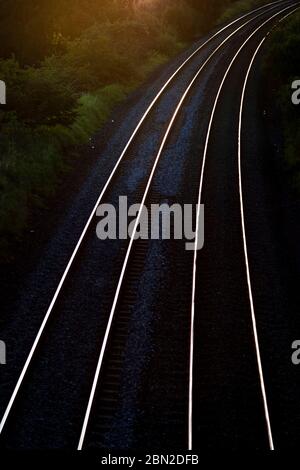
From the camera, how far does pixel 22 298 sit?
11.5 m

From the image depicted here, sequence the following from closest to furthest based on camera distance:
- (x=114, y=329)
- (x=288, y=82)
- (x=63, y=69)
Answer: (x=114, y=329), (x=288, y=82), (x=63, y=69)

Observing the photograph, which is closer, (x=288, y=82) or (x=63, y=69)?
(x=288, y=82)

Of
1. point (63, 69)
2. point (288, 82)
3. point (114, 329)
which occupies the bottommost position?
point (114, 329)

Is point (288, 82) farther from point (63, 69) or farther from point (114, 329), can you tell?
point (114, 329)

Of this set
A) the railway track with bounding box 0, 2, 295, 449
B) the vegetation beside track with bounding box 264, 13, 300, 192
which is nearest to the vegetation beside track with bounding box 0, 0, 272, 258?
the railway track with bounding box 0, 2, 295, 449

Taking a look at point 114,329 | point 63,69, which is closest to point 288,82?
point 63,69

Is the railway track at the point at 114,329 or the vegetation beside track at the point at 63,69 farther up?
the vegetation beside track at the point at 63,69

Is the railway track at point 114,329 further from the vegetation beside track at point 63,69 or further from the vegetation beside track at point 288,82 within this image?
the vegetation beside track at point 288,82

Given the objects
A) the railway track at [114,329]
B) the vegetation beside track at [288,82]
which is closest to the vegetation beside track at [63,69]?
the railway track at [114,329]

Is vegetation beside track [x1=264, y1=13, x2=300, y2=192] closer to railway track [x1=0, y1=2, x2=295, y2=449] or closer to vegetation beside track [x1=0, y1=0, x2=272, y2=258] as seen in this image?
railway track [x1=0, y1=2, x2=295, y2=449]

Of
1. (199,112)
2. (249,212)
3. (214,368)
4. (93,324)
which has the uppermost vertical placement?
(199,112)

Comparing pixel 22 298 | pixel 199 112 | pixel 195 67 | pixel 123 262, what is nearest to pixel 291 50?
pixel 199 112

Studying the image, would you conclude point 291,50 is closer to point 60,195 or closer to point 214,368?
point 60,195
